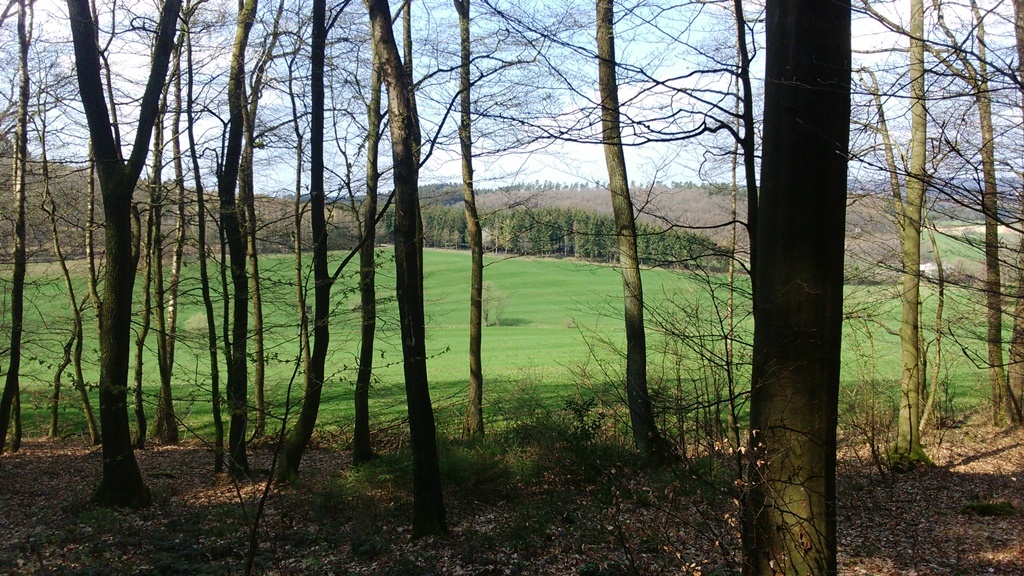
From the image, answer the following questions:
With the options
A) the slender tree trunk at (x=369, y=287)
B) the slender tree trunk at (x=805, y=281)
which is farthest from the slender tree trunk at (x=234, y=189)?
the slender tree trunk at (x=805, y=281)

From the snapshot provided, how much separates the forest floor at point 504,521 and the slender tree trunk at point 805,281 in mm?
780

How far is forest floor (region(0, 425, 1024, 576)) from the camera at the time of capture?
19.1ft

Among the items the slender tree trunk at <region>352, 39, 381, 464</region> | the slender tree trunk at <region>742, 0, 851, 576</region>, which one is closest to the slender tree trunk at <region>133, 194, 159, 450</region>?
the slender tree trunk at <region>352, 39, 381, 464</region>

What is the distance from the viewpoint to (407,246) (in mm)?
6785

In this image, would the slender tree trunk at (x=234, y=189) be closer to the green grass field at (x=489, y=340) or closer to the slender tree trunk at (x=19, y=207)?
the green grass field at (x=489, y=340)

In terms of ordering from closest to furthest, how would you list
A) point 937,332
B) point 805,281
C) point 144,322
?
1. point 805,281
2. point 937,332
3. point 144,322

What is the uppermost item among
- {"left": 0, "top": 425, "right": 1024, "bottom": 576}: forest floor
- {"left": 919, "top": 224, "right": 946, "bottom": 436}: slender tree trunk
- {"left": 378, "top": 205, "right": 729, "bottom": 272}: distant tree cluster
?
{"left": 378, "top": 205, "right": 729, "bottom": 272}: distant tree cluster

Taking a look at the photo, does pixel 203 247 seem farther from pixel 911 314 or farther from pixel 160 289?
pixel 911 314

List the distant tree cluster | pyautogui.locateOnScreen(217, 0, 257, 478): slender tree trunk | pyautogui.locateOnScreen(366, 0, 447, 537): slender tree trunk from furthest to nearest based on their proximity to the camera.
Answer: pyautogui.locateOnScreen(217, 0, 257, 478): slender tree trunk < pyautogui.locateOnScreen(366, 0, 447, 537): slender tree trunk < the distant tree cluster

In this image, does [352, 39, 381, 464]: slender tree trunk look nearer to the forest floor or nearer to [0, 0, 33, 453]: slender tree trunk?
the forest floor

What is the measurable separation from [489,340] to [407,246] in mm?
28720

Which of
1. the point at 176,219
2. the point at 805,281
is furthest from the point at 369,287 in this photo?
the point at 805,281

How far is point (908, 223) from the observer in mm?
9266

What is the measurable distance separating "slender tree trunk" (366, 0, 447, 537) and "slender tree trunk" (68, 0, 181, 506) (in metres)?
3.77
